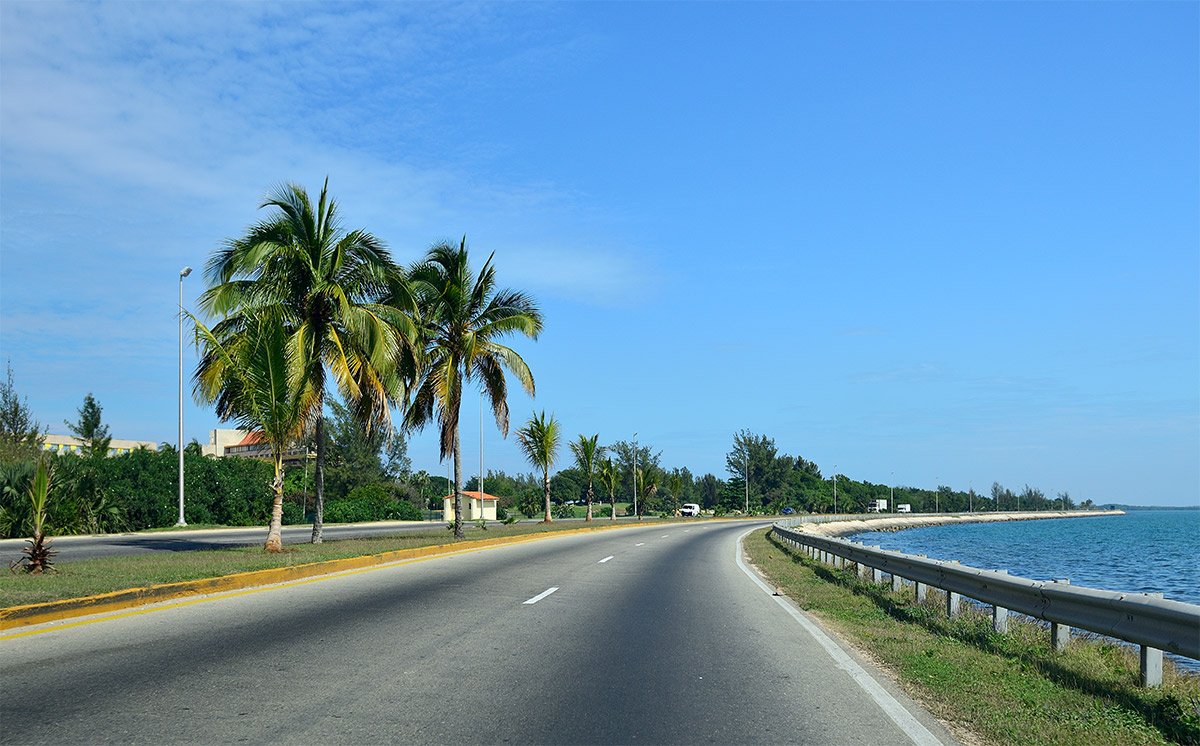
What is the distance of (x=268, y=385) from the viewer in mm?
21109

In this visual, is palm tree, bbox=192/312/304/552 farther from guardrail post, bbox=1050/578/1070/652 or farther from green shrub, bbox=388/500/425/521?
green shrub, bbox=388/500/425/521

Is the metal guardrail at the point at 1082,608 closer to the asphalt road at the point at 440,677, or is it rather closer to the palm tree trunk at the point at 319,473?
the asphalt road at the point at 440,677

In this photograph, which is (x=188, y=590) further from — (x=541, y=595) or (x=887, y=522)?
(x=887, y=522)

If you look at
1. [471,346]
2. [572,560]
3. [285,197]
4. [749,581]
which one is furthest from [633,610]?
[471,346]

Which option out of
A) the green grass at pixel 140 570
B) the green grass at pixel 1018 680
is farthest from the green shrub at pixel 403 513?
the green grass at pixel 1018 680

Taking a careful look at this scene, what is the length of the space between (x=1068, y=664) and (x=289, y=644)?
24.0 feet

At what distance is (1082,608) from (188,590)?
11.1m

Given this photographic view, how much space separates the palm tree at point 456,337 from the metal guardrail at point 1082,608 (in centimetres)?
2084

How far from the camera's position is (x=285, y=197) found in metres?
23.4

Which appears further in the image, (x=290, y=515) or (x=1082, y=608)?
(x=290, y=515)

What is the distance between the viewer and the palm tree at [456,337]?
32031 mm

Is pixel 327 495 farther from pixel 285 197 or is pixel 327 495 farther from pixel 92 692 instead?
pixel 92 692

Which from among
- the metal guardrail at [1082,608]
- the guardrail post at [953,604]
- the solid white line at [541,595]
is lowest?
the solid white line at [541,595]

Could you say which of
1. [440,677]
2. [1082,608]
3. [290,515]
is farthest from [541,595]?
[290,515]
